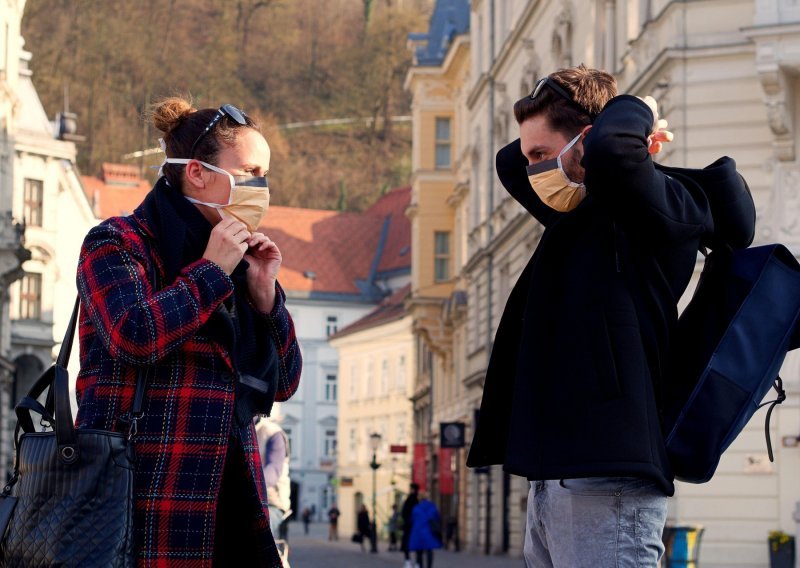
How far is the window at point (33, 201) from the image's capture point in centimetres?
5522

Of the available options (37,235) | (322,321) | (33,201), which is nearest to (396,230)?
(322,321)

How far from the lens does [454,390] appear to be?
5206 centimetres

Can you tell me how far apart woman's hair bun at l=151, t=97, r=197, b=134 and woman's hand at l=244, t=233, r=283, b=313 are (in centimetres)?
42

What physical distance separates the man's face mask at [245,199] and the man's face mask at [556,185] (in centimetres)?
75

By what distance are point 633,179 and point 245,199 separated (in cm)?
113

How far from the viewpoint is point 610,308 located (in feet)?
13.9

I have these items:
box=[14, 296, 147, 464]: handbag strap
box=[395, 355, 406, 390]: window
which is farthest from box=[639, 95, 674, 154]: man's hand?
box=[395, 355, 406, 390]: window

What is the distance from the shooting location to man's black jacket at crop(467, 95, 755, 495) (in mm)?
4160

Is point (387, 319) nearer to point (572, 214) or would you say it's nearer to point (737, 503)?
point (737, 503)

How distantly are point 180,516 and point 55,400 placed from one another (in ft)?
1.46

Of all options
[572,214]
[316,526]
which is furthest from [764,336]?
[316,526]

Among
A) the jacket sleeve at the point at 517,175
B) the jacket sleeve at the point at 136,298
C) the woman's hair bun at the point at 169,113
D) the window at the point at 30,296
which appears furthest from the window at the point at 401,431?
the jacket sleeve at the point at 136,298

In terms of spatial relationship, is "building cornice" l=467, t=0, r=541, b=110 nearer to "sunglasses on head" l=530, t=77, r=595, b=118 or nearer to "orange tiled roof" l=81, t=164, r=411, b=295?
"sunglasses on head" l=530, t=77, r=595, b=118

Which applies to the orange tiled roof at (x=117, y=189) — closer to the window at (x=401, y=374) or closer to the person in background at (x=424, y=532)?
the window at (x=401, y=374)
